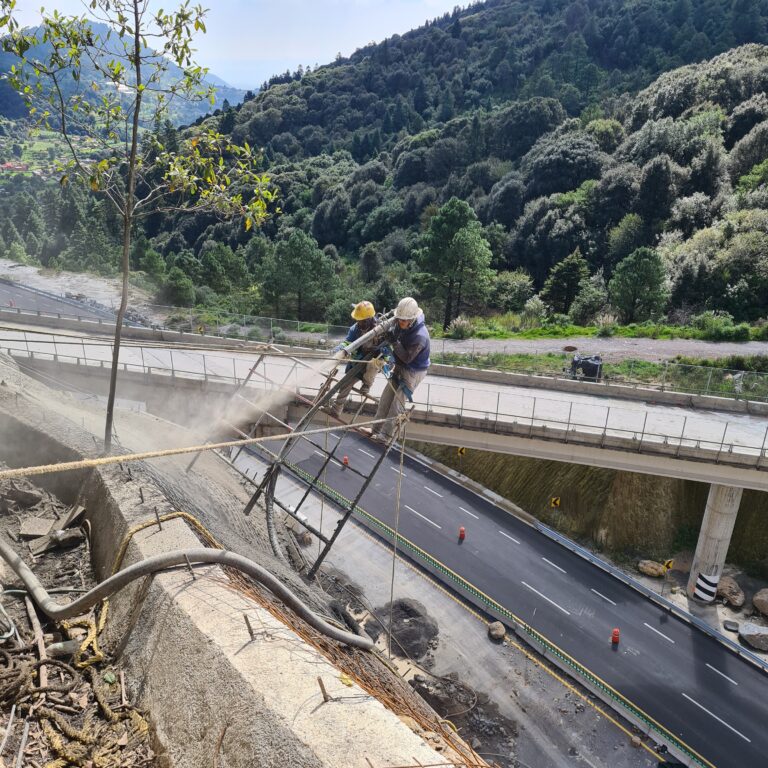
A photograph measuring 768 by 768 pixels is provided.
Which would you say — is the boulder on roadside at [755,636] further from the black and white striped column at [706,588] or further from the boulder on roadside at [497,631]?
the boulder on roadside at [497,631]

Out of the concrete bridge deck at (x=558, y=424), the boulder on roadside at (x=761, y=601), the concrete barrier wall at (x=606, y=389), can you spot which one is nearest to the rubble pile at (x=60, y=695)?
the concrete bridge deck at (x=558, y=424)

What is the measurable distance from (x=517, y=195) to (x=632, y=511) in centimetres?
4744

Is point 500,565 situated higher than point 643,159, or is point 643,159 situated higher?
point 643,159

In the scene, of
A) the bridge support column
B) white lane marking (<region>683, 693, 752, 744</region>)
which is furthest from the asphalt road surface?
white lane marking (<region>683, 693, 752, 744</region>)

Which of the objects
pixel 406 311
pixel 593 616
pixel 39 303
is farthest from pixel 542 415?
pixel 39 303

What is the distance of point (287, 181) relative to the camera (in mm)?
88250

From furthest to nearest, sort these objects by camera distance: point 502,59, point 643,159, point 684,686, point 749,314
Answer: point 502,59 → point 643,159 → point 749,314 → point 684,686

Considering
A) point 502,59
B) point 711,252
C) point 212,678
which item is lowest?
point 212,678

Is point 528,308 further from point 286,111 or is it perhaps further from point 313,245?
point 286,111

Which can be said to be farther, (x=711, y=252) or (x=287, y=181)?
(x=287, y=181)

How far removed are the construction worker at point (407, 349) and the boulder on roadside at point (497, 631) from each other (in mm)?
12091

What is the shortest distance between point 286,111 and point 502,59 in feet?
146

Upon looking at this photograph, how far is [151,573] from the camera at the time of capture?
6309 mm

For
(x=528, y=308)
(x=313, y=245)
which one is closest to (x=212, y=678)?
(x=313, y=245)
